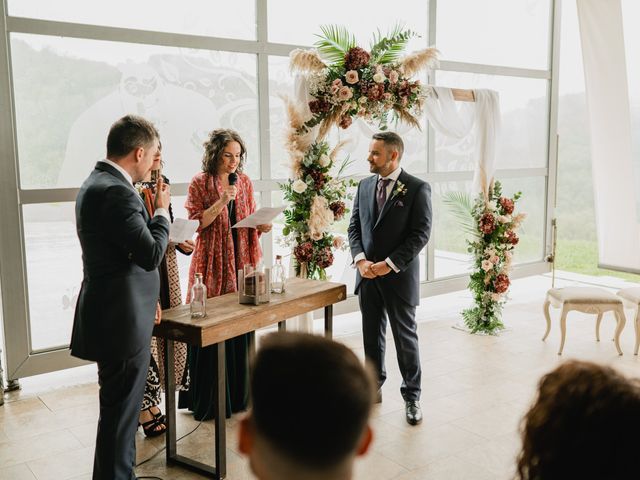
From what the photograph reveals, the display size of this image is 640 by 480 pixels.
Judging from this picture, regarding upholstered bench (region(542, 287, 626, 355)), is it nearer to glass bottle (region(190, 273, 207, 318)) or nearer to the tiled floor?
the tiled floor

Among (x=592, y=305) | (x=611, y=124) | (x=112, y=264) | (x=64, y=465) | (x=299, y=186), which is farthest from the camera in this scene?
(x=611, y=124)

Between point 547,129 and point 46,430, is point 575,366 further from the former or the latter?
point 547,129

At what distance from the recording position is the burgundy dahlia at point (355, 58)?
185 inches

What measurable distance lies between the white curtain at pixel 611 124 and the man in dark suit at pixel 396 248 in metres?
4.39

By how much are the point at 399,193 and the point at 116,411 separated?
2059 millimetres

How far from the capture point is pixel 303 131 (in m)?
4.78

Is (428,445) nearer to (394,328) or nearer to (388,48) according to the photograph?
(394,328)

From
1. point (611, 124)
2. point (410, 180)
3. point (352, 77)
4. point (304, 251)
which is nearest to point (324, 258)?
point (304, 251)

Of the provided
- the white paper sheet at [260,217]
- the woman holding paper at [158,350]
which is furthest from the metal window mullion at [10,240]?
the white paper sheet at [260,217]

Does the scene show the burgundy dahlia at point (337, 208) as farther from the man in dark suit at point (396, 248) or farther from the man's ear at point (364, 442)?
the man's ear at point (364, 442)

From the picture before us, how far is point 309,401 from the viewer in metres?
1.05

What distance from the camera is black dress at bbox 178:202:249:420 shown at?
398 cm

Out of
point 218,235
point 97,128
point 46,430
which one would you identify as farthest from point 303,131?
point 46,430

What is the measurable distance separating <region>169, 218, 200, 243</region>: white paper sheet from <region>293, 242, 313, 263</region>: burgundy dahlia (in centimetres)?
139
